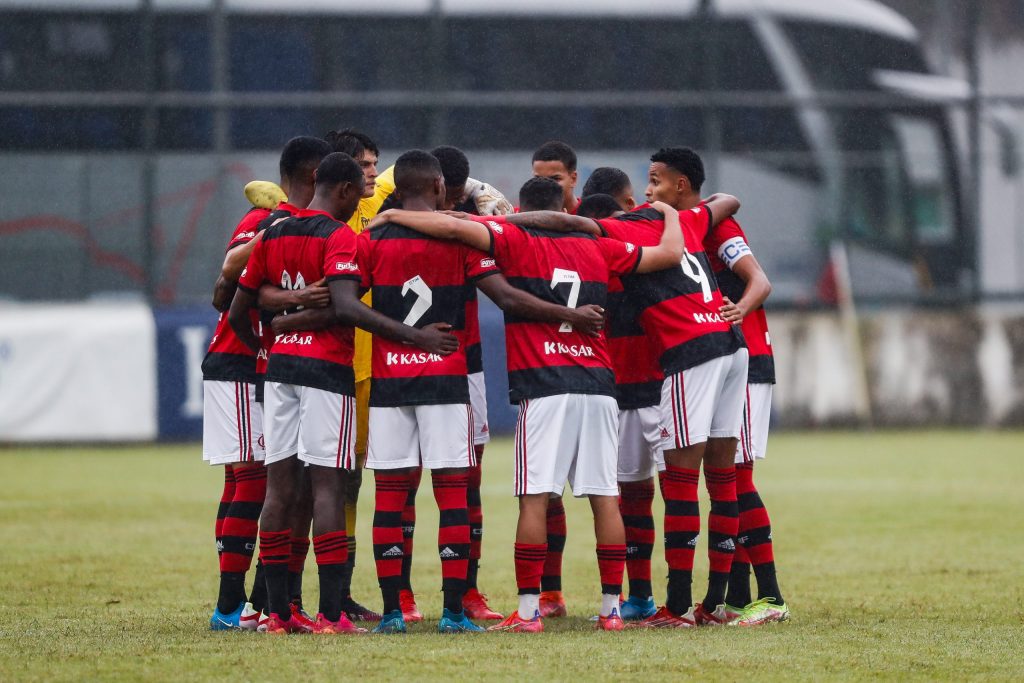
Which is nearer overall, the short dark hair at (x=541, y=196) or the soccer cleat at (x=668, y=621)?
the soccer cleat at (x=668, y=621)

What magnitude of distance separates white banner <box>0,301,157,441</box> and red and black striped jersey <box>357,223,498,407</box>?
37.9 ft

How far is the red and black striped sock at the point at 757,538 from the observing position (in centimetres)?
680

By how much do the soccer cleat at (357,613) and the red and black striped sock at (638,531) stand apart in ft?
4.04

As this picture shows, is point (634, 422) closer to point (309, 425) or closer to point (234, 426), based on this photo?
point (309, 425)

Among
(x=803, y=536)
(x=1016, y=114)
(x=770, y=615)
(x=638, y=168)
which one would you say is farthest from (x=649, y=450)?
(x=1016, y=114)

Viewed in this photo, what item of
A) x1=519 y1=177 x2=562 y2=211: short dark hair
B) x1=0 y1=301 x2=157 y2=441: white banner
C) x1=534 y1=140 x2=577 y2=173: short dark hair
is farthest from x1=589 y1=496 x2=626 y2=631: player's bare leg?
x1=0 y1=301 x2=157 y2=441: white banner

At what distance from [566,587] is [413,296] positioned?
233 cm

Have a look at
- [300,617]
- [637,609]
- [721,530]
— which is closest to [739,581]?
[721,530]

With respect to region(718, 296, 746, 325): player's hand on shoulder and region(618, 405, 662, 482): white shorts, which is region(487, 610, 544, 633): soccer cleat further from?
region(718, 296, 746, 325): player's hand on shoulder

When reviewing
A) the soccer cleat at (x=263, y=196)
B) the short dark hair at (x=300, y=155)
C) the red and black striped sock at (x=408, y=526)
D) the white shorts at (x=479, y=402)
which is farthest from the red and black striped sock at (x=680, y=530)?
the soccer cleat at (x=263, y=196)

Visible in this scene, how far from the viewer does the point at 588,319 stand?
639cm

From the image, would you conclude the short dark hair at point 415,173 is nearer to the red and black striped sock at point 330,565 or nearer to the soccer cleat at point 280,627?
the red and black striped sock at point 330,565

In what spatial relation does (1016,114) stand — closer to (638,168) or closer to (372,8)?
(638,168)

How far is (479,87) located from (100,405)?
23.4ft
